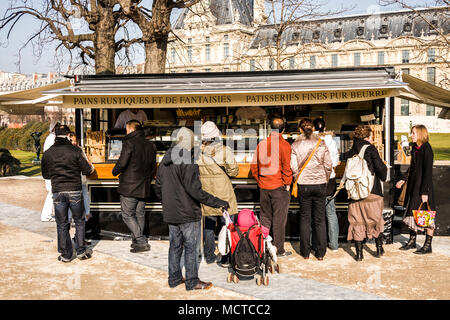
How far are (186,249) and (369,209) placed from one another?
286 centimetres

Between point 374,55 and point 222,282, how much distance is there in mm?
77895

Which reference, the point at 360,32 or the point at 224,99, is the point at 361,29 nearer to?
the point at 360,32

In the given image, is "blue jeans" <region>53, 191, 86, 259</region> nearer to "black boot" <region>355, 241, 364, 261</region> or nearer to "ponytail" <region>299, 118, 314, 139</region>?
"ponytail" <region>299, 118, 314, 139</region>

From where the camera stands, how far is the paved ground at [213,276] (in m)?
5.55

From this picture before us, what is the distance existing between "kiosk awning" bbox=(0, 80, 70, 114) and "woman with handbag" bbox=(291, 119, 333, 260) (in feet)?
13.3

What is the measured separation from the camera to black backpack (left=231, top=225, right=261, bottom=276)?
5.84 m

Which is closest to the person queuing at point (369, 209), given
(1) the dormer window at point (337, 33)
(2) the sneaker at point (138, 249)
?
(2) the sneaker at point (138, 249)

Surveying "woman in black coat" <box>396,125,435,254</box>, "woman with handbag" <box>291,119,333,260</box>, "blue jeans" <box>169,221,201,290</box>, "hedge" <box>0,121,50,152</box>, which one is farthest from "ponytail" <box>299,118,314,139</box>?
"hedge" <box>0,121,50,152</box>

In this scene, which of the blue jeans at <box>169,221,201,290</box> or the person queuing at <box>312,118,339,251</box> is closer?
the blue jeans at <box>169,221,201,290</box>

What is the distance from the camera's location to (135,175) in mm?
7371

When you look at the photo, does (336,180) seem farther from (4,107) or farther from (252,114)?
(4,107)

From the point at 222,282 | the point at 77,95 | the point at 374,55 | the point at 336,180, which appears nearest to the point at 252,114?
the point at 336,180

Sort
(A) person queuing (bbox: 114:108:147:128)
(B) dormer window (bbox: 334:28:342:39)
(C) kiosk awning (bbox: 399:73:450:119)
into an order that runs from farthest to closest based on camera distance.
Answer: (B) dormer window (bbox: 334:28:342:39) < (A) person queuing (bbox: 114:108:147:128) < (C) kiosk awning (bbox: 399:73:450:119)

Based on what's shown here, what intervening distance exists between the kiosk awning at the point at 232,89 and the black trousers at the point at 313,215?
149 cm
